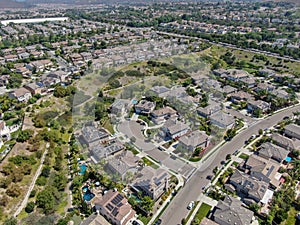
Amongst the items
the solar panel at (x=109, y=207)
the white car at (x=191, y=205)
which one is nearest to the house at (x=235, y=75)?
the white car at (x=191, y=205)

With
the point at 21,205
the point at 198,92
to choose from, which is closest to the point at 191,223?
the point at 21,205

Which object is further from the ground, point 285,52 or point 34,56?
point 285,52

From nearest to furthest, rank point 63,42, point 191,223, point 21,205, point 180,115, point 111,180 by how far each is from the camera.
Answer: point 191,223, point 21,205, point 111,180, point 180,115, point 63,42

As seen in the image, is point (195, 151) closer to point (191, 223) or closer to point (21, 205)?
point (191, 223)

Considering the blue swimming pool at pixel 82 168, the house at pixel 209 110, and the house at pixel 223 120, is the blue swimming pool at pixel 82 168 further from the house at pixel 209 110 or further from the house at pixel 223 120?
the house at pixel 209 110

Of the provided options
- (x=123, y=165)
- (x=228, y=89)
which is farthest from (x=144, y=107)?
(x=228, y=89)

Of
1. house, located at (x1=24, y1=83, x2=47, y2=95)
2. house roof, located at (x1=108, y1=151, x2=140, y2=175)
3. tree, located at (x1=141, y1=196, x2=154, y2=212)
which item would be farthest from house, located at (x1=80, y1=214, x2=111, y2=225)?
house, located at (x1=24, y1=83, x2=47, y2=95)
